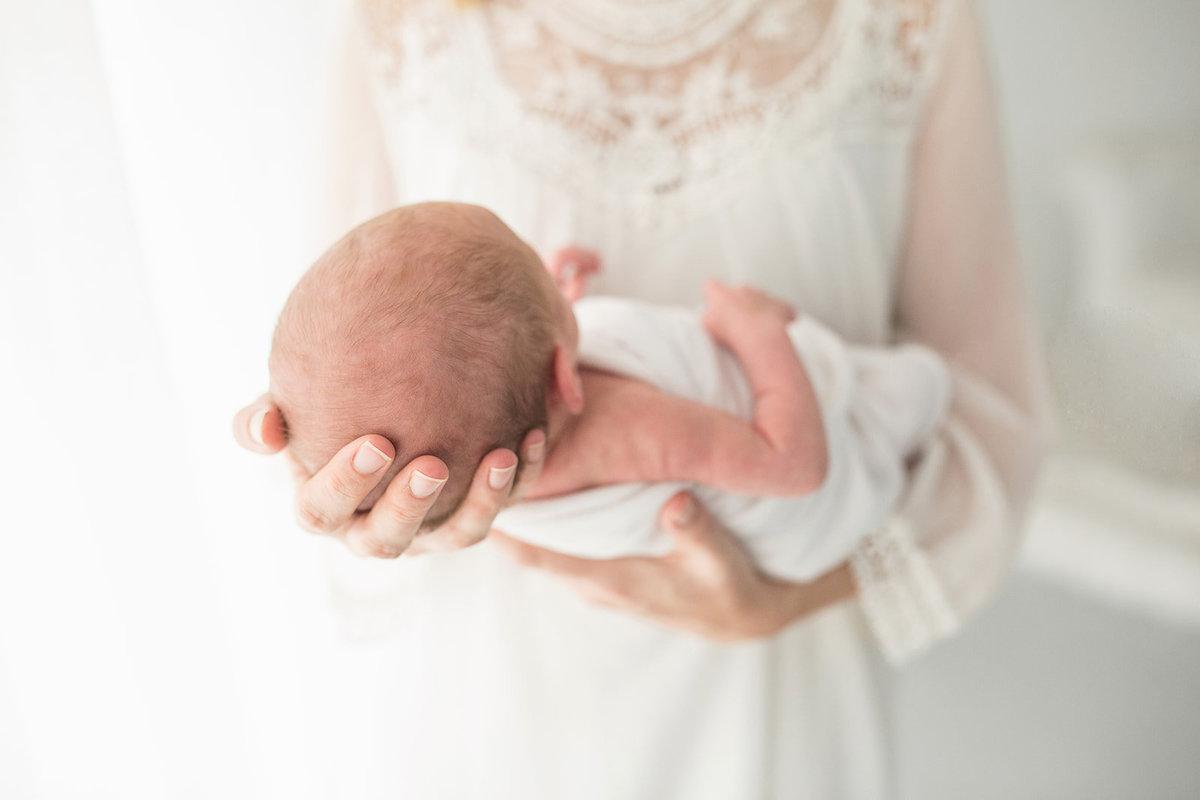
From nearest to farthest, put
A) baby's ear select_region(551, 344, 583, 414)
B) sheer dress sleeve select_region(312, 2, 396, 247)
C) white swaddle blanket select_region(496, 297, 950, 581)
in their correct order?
1. baby's ear select_region(551, 344, 583, 414)
2. white swaddle blanket select_region(496, 297, 950, 581)
3. sheer dress sleeve select_region(312, 2, 396, 247)

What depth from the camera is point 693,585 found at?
803mm

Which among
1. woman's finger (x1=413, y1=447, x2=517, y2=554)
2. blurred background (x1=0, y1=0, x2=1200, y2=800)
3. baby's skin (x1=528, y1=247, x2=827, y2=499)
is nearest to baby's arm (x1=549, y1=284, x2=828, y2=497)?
baby's skin (x1=528, y1=247, x2=827, y2=499)

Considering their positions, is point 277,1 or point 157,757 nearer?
point 157,757

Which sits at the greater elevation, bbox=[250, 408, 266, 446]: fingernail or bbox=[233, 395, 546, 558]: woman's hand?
bbox=[250, 408, 266, 446]: fingernail

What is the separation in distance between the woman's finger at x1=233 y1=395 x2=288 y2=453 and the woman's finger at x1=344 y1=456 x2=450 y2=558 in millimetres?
82

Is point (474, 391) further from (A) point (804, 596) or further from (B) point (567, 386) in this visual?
(A) point (804, 596)

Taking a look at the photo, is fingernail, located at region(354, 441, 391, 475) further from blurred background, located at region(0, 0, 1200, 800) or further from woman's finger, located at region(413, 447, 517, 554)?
blurred background, located at region(0, 0, 1200, 800)

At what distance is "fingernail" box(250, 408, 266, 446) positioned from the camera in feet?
1.62

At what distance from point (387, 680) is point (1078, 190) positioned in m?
1.15

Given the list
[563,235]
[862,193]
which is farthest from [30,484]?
[862,193]

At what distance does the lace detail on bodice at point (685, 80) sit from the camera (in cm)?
86

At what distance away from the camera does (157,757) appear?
54 cm

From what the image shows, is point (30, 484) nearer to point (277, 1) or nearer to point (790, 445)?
point (277, 1)

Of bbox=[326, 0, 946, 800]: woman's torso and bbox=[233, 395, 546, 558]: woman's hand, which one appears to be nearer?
bbox=[233, 395, 546, 558]: woman's hand
